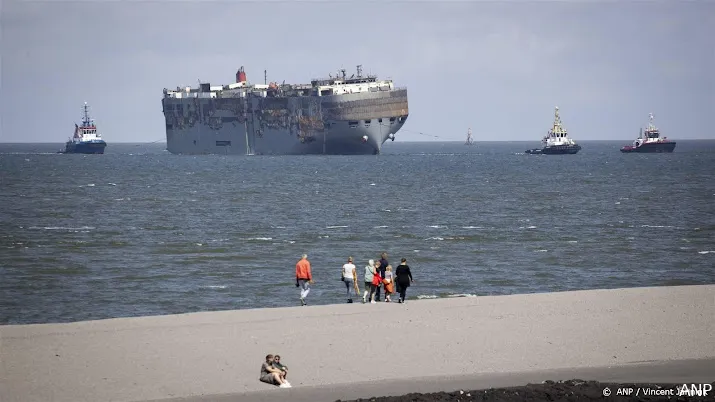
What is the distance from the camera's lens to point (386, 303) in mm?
22938

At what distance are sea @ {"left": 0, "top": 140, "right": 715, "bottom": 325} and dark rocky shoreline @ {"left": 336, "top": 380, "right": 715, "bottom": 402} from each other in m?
11.9

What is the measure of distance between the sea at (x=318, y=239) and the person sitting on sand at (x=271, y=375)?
32.5ft

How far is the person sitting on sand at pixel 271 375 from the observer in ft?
52.0

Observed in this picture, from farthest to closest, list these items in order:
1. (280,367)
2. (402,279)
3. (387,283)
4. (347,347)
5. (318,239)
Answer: (318,239) < (387,283) < (402,279) < (347,347) < (280,367)

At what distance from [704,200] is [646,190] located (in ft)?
37.6

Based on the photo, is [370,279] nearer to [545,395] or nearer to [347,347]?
[347,347]

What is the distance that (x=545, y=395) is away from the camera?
1484 centimetres

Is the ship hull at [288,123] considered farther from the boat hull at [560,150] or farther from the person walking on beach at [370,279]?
the person walking on beach at [370,279]

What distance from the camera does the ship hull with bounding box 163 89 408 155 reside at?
132 meters

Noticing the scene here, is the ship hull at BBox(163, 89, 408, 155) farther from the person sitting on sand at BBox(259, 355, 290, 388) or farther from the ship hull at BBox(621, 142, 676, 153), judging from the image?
the person sitting on sand at BBox(259, 355, 290, 388)

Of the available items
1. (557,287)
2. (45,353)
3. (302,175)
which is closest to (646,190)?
(302,175)

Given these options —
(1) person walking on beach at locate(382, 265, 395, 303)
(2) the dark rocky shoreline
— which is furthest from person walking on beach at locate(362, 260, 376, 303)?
(2) the dark rocky shoreline

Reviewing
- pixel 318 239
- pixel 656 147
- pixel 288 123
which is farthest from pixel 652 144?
pixel 318 239

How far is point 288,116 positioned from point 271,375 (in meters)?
125
